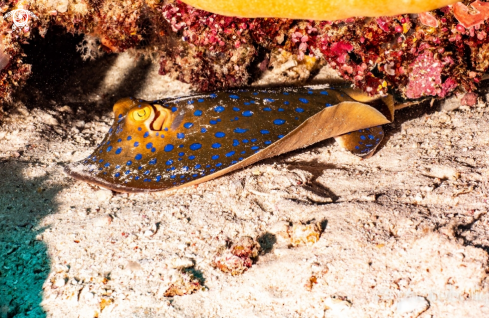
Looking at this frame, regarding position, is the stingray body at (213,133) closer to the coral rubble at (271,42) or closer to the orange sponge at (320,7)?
the coral rubble at (271,42)

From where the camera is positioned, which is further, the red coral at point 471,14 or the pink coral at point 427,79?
the pink coral at point 427,79

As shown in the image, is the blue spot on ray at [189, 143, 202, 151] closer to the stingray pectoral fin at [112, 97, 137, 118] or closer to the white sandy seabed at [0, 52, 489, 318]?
the white sandy seabed at [0, 52, 489, 318]

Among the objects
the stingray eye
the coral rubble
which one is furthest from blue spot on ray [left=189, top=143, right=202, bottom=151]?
the coral rubble

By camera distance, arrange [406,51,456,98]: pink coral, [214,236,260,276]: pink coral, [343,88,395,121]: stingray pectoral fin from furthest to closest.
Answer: [343,88,395,121]: stingray pectoral fin, [406,51,456,98]: pink coral, [214,236,260,276]: pink coral

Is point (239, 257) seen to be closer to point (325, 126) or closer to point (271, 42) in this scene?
point (325, 126)

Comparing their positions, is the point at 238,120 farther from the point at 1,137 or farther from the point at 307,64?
the point at 1,137

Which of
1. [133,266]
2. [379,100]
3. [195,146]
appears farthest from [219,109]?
[379,100]

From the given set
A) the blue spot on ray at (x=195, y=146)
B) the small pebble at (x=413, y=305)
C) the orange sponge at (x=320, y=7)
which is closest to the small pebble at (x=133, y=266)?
the blue spot on ray at (x=195, y=146)
